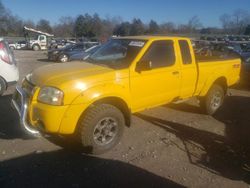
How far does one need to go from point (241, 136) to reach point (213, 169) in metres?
1.77

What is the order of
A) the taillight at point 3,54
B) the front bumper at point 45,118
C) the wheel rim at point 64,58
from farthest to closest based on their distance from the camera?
the wheel rim at point 64,58 → the taillight at point 3,54 → the front bumper at point 45,118

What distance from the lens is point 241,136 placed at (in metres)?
6.02

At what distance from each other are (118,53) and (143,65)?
2.55ft

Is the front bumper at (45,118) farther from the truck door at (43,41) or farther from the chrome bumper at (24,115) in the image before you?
the truck door at (43,41)

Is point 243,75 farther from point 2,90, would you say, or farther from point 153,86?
point 2,90

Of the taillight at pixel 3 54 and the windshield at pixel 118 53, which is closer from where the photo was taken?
the windshield at pixel 118 53

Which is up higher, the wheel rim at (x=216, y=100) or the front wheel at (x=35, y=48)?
the front wheel at (x=35, y=48)

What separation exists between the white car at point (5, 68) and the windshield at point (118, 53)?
3.57m

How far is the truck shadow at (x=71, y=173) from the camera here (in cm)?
407

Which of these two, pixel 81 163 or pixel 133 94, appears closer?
pixel 81 163

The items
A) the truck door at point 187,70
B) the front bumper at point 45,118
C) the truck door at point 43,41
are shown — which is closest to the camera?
the front bumper at point 45,118

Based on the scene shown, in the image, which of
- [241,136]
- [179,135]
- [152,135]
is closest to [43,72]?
[152,135]

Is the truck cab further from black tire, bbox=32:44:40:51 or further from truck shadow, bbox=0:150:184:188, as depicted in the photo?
truck shadow, bbox=0:150:184:188

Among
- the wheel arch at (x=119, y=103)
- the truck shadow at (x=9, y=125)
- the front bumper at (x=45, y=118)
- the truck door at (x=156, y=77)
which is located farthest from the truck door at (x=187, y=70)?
the truck shadow at (x=9, y=125)
